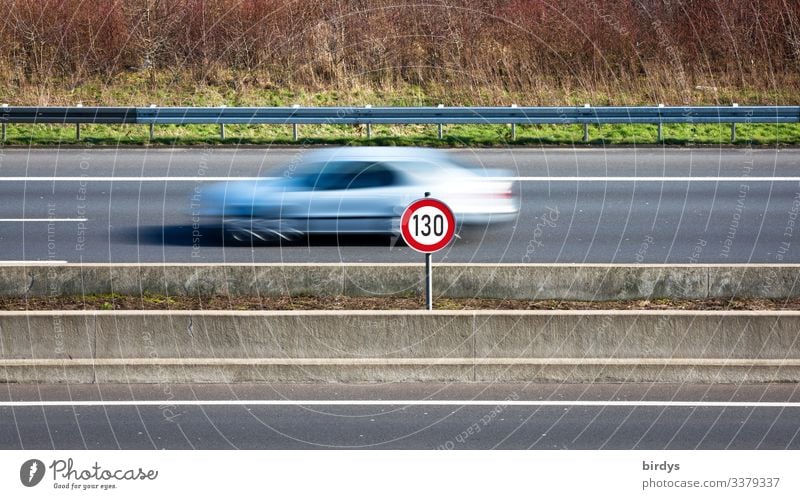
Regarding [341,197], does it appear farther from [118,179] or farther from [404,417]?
[404,417]

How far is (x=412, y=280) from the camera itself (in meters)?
12.7

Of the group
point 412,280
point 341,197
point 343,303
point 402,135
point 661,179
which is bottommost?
point 343,303

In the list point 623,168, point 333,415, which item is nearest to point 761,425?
point 333,415

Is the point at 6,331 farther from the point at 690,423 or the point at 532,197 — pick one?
the point at 532,197

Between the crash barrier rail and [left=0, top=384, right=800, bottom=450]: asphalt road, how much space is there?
51.7 ft

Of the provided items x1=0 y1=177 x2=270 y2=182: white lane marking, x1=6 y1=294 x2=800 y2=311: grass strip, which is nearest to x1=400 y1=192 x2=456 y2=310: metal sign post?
x1=6 y1=294 x2=800 y2=311: grass strip

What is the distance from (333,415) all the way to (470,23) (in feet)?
79.7

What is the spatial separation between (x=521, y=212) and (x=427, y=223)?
775cm

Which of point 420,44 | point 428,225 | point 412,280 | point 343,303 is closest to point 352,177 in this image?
point 412,280

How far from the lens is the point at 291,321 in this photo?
1038 centimetres

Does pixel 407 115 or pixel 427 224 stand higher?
pixel 407 115

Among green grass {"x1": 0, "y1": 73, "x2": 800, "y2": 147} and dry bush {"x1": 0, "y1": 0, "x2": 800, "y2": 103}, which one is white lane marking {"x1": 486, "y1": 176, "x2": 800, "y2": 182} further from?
dry bush {"x1": 0, "y1": 0, "x2": 800, "y2": 103}

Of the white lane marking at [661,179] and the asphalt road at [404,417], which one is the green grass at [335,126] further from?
the asphalt road at [404,417]

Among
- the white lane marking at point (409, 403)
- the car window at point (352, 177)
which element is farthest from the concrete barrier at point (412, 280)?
the car window at point (352, 177)
